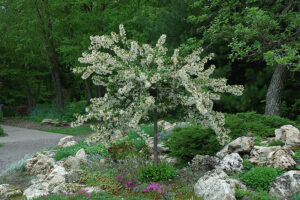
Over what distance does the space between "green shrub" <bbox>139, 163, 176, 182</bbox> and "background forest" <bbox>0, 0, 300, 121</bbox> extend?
150 inches

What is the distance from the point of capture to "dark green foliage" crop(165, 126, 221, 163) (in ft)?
20.0

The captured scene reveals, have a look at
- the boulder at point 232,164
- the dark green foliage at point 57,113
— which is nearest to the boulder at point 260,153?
the boulder at point 232,164

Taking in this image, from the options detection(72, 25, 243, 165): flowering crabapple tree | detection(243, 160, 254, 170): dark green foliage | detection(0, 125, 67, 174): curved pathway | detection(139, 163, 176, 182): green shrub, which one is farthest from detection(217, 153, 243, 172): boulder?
detection(0, 125, 67, 174): curved pathway

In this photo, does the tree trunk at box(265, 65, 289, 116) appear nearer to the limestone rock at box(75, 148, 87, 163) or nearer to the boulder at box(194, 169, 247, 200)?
the boulder at box(194, 169, 247, 200)

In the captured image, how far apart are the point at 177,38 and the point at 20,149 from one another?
307 inches

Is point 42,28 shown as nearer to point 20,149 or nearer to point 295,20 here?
point 20,149

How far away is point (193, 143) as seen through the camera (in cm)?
614

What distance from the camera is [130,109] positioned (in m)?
4.89

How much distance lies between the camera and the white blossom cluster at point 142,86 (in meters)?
4.79

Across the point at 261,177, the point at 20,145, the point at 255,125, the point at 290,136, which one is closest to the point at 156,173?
the point at 261,177

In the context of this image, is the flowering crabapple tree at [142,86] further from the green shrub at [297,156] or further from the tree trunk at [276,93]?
the tree trunk at [276,93]

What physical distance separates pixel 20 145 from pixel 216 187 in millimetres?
8702

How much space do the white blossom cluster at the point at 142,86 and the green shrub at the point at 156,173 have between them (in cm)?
90

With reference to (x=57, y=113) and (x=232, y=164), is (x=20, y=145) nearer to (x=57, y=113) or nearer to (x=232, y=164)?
(x=57, y=113)
